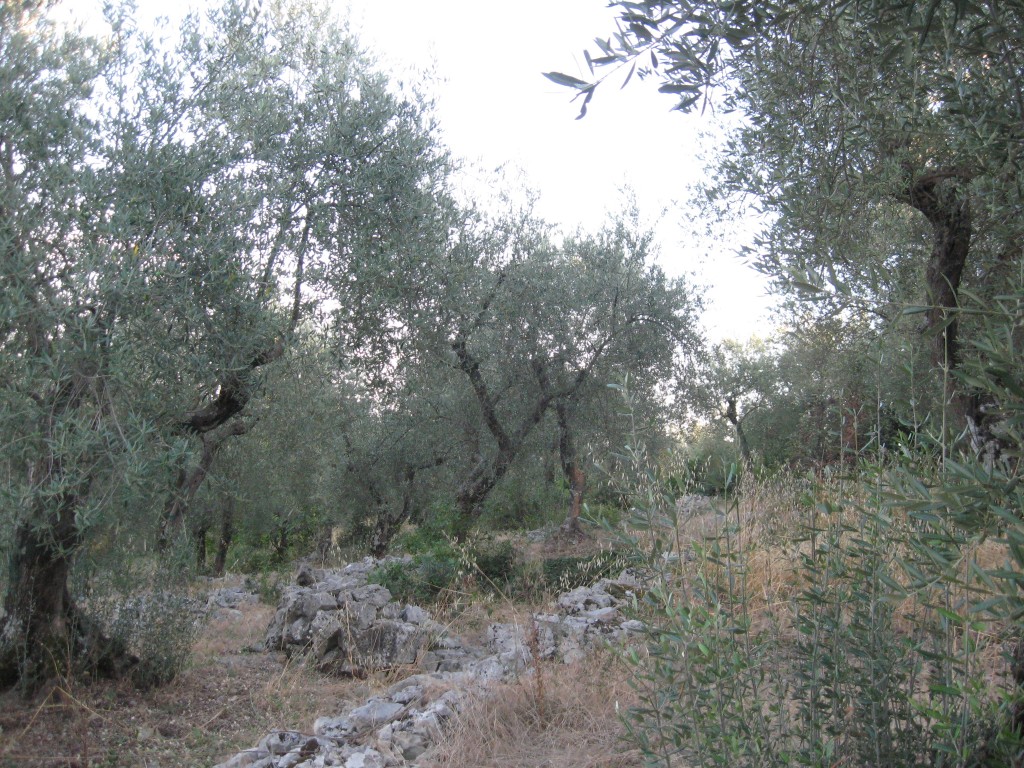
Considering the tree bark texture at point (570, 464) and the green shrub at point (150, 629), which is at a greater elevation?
the tree bark texture at point (570, 464)

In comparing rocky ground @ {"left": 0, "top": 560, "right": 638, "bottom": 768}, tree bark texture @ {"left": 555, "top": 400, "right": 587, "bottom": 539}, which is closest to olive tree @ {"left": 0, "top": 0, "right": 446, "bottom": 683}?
rocky ground @ {"left": 0, "top": 560, "right": 638, "bottom": 768}

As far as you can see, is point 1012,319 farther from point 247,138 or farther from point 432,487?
point 432,487

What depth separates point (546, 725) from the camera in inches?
192

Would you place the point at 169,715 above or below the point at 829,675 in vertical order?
below

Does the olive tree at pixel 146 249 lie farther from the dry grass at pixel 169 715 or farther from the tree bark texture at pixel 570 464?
the tree bark texture at pixel 570 464

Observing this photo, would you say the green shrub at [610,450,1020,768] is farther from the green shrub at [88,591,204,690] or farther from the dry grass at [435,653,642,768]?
the green shrub at [88,591,204,690]

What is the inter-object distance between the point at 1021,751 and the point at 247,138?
628cm

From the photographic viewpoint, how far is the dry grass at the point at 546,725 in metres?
4.30

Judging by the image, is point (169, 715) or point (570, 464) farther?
point (570, 464)

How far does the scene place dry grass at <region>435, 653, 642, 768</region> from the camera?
4.30 meters

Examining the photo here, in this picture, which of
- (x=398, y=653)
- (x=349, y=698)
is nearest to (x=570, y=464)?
(x=398, y=653)

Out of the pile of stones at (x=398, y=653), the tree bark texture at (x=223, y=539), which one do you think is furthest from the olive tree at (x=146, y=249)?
the tree bark texture at (x=223, y=539)

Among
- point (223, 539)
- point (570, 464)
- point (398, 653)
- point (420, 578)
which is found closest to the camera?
point (398, 653)

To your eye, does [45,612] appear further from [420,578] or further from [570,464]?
[570,464]
